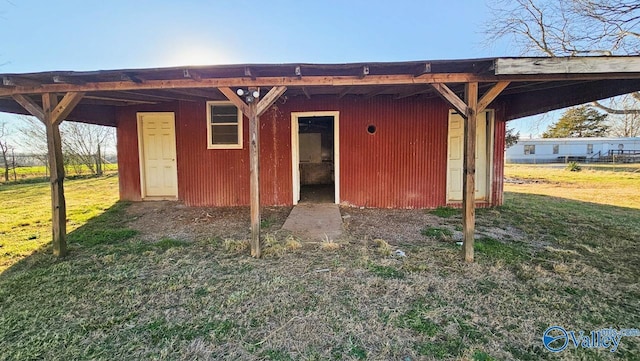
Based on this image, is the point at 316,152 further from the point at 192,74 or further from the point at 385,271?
the point at 385,271

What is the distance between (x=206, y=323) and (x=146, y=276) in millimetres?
1280

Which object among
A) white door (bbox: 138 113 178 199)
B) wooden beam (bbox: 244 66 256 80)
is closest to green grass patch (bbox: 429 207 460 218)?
wooden beam (bbox: 244 66 256 80)

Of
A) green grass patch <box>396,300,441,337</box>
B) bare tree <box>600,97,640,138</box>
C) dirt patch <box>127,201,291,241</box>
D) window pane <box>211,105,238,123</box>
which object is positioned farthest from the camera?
bare tree <box>600,97,640,138</box>

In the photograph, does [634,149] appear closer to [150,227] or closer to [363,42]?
[363,42]

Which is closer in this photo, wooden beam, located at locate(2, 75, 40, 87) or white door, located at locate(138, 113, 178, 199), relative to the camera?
wooden beam, located at locate(2, 75, 40, 87)

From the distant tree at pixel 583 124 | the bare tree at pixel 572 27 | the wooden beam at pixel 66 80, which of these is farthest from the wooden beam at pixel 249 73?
the distant tree at pixel 583 124

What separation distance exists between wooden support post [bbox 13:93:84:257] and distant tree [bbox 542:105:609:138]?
3557 centimetres

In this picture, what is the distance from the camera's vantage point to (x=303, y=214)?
5410 mm

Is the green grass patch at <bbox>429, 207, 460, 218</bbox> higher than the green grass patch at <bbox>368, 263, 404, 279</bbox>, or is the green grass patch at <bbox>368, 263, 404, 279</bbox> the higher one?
the green grass patch at <bbox>429, 207, 460, 218</bbox>

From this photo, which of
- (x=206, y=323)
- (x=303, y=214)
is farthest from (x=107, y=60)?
(x=206, y=323)

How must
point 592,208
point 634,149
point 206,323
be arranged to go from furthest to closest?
point 634,149
point 592,208
point 206,323

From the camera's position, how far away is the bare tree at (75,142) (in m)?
13.2

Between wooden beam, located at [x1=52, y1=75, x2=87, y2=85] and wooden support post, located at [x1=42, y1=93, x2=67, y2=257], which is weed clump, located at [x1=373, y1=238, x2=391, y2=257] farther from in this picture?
wooden beam, located at [x1=52, y1=75, x2=87, y2=85]
